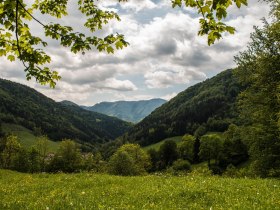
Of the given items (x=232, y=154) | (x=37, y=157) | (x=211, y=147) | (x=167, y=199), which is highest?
(x=211, y=147)

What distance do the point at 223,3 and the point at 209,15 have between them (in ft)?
3.13

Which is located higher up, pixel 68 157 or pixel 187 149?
pixel 187 149

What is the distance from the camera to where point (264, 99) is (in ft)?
119

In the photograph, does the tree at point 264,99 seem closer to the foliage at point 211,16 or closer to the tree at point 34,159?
the foliage at point 211,16

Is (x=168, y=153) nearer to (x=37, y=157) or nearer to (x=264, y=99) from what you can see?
(x=37, y=157)

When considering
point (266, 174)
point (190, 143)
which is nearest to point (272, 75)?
point (266, 174)

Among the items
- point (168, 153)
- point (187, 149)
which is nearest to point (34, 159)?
point (168, 153)

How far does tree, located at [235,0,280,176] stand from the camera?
3475 cm

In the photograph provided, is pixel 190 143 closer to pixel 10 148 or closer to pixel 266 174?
pixel 10 148

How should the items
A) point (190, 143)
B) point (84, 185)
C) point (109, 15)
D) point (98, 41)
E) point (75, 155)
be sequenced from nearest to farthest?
point (98, 41), point (109, 15), point (84, 185), point (75, 155), point (190, 143)

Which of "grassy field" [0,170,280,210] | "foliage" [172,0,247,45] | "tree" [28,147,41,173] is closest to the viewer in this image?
"foliage" [172,0,247,45]

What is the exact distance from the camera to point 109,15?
11758 mm

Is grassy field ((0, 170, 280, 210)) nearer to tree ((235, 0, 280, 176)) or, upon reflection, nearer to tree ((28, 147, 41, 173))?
tree ((235, 0, 280, 176))

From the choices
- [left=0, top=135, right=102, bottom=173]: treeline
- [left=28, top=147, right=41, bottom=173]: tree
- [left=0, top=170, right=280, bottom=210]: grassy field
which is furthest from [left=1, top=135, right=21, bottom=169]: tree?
[left=0, top=170, right=280, bottom=210]: grassy field
